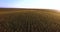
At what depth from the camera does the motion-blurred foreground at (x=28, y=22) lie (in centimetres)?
65

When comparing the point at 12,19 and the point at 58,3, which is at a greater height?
the point at 58,3

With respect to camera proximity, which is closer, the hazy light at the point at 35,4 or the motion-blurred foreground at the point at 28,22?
the motion-blurred foreground at the point at 28,22

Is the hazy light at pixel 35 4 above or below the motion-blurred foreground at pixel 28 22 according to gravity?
above

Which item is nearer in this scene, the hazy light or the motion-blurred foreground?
the motion-blurred foreground

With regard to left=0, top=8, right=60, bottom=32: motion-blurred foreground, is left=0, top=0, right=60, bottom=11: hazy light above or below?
above

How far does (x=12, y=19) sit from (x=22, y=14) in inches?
3.5

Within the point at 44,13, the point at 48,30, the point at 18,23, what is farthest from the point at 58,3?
the point at 18,23

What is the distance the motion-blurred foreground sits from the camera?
65cm

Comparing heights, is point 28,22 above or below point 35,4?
below

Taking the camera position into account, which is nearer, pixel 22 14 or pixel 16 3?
pixel 22 14

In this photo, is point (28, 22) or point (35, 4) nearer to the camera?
point (28, 22)

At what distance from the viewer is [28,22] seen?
2.24 ft

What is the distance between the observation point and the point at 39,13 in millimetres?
748

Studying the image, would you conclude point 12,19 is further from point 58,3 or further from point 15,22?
point 58,3
